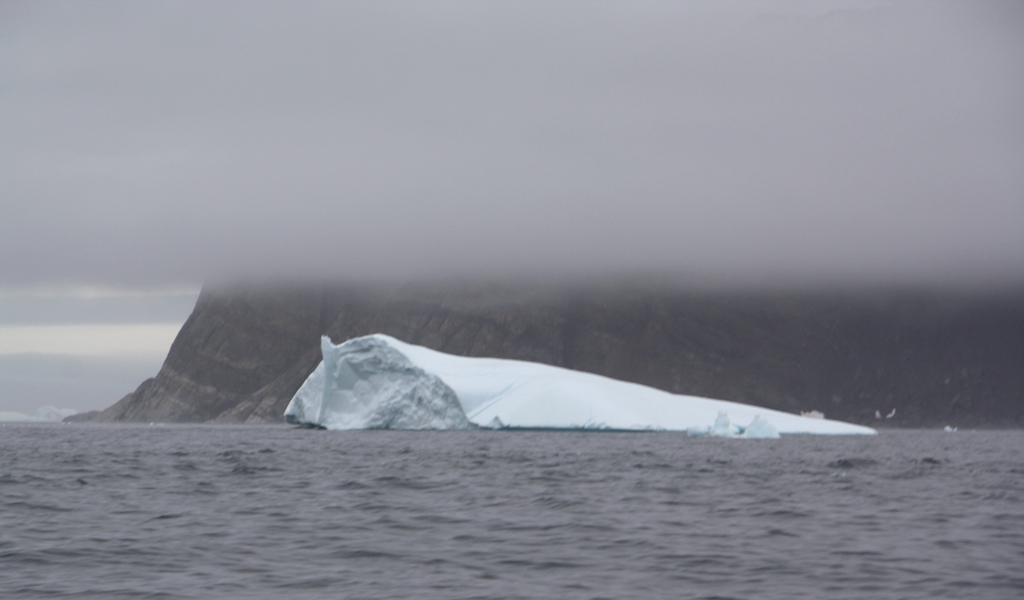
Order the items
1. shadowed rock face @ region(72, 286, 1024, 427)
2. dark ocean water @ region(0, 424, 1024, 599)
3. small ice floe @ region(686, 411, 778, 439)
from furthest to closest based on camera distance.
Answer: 1. shadowed rock face @ region(72, 286, 1024, 427)
2. small ice floe @ region(686, 411, 778, 439)
3. dark ocean water @ region(0, 424, 1024, 599)

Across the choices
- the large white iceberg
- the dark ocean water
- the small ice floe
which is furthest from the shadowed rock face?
the dark ocean water

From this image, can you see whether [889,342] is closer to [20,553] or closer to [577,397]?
[577,397]

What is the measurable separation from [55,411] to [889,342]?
109m

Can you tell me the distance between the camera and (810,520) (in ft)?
47.5

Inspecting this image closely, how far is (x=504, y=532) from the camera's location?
43.6 ft

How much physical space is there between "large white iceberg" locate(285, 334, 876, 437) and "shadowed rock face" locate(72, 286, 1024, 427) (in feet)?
255

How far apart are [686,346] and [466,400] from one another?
86098 millimetres

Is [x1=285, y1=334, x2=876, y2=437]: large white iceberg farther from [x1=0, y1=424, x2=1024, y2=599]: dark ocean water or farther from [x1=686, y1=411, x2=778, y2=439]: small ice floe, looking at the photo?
[x1=0, y1=424, x2=1024, y2=599]: dark ocean water

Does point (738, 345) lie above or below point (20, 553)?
above

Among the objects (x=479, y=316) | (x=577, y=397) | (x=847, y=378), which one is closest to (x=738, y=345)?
(x=847, y=378)

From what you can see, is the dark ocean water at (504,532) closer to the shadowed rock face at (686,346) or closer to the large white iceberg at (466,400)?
the large white iceberg at (466,400)

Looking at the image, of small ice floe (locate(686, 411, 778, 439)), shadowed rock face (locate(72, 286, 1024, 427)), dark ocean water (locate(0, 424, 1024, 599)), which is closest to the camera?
dark ocean water (locate(0, 424, 1024, 599))

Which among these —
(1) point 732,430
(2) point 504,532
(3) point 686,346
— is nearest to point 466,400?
(1) point 732,430

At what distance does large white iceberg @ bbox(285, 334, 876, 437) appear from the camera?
159 ft
